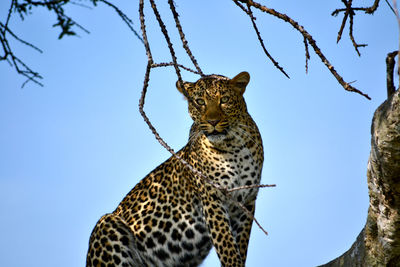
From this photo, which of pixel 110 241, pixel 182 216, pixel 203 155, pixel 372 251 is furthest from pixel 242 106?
pixel 372 251

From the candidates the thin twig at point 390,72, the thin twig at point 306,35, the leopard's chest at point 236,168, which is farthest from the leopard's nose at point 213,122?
the thin twig at point 390,72

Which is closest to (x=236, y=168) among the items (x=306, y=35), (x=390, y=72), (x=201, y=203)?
(x=201, y=203)

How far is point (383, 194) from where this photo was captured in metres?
5.52

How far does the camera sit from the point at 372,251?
6211 mm

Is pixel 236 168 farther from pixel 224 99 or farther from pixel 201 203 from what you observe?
pixel 224 99

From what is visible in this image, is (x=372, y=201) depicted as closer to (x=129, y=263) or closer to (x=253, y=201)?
(x=253, y=201)

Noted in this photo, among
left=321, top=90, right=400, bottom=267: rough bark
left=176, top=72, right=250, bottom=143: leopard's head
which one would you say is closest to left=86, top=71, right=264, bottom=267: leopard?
left=176, top=72, right=250, bottom=143: leopard's head

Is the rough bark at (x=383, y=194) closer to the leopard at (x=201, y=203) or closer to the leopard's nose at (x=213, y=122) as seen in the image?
the leopard at (x=201, y=203)

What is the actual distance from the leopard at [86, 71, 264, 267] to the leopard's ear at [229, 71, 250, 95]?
1cm

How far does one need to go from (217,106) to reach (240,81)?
2.12ft

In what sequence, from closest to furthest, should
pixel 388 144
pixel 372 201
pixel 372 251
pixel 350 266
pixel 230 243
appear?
1. pixel 388 144
2. pixel 372 201
3. pixel 372 251
4. pixel 350 266
5. pixel 230 243

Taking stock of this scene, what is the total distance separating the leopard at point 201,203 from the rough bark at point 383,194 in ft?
7.94

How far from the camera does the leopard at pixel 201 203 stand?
8852 millimetres

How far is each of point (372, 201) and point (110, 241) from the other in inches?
171
